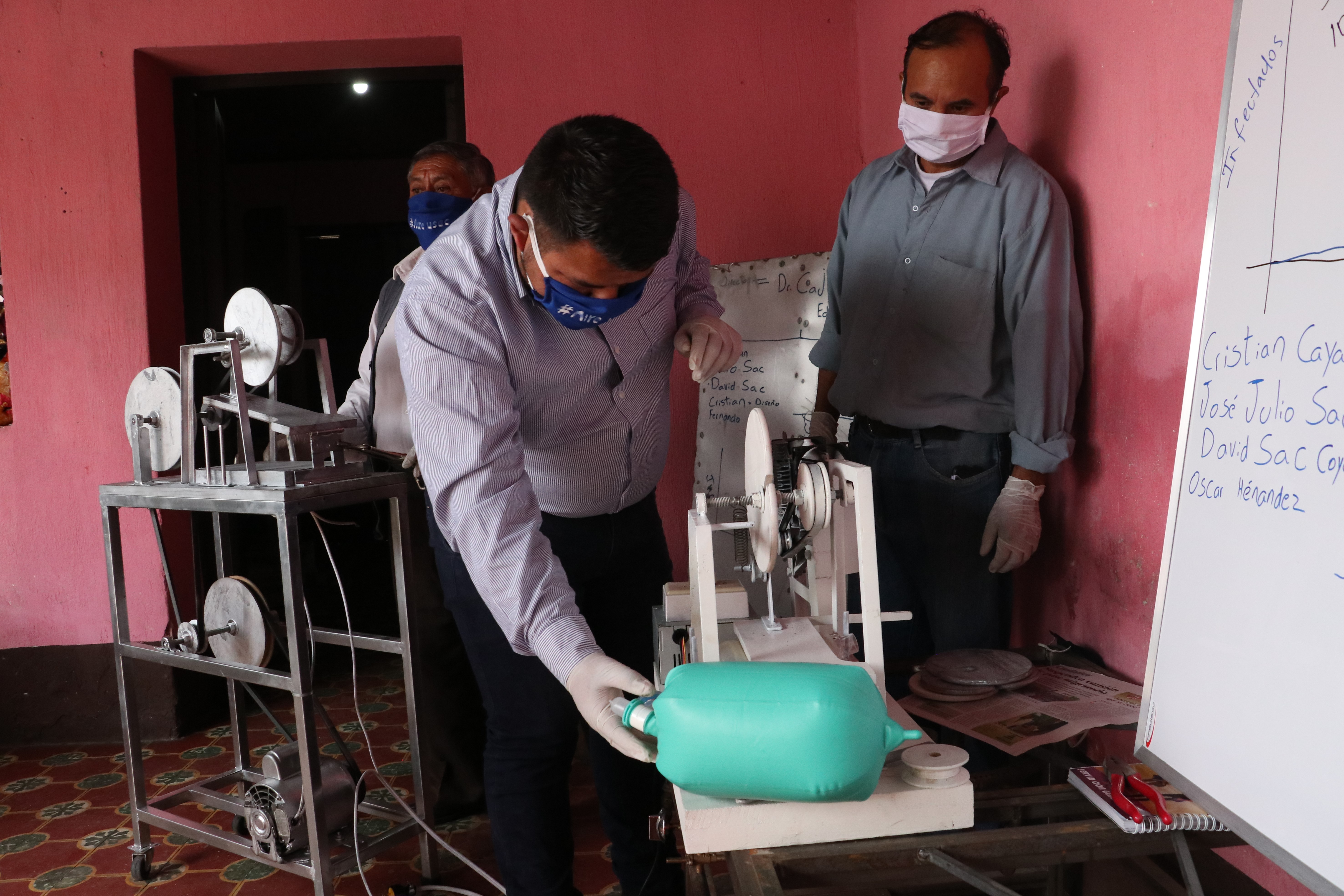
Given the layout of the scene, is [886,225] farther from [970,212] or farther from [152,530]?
[152,530]

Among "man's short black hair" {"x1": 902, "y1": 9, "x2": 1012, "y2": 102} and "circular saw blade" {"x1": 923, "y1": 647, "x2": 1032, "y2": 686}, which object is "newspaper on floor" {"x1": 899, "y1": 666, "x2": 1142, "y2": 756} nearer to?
"circular saw blade" {"x1": 923, "y1": 647, "x2": 1032, "y2": 686}

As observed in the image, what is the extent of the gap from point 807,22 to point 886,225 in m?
1.36

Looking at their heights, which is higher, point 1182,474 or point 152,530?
point 1182,474

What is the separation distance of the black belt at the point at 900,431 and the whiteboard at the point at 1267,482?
73cm

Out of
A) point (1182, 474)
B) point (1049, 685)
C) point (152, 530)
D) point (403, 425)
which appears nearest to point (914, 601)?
point (1049, 685)

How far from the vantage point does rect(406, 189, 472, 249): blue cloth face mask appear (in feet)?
7.36

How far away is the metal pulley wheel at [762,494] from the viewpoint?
3.71 ft

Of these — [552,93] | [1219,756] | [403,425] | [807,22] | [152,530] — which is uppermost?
[807,22]

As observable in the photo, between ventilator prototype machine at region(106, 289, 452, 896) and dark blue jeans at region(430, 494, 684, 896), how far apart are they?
413 millimetres

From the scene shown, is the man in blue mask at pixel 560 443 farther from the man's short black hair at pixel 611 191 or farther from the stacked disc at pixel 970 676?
the stacked disc at pixel 970 676

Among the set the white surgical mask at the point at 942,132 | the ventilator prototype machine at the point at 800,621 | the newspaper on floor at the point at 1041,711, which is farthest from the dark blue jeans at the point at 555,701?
the white surgical mask at the point at 942,132

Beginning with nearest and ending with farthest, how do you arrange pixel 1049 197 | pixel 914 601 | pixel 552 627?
pixel 552 627, pixel 1049 197, pixel 914 601

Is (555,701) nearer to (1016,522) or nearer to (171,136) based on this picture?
(1016,522)

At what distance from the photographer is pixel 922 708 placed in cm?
126
